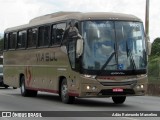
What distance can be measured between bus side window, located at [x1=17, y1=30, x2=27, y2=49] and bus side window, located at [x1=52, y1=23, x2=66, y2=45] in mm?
4450

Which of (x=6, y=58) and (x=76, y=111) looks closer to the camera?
(x=76, y=111)

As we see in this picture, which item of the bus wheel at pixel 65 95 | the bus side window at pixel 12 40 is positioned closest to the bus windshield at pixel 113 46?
the bus wheel at pixel 65 95

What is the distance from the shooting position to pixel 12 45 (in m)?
28.8

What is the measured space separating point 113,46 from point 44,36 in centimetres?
473

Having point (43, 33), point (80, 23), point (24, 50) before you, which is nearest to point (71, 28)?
point (80, 23)

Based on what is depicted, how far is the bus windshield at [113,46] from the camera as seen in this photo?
1931 cm

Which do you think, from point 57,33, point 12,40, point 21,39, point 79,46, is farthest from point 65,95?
point 12,40

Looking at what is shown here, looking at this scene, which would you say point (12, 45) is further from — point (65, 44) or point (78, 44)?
point (78, 44)

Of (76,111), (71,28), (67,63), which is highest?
(71,28)

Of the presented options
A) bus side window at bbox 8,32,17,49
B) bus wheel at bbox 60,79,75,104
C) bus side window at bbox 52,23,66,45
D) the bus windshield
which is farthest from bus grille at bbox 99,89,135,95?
bus side window at bbox 8,32,17,49

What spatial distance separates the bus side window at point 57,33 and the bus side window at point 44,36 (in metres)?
0.68

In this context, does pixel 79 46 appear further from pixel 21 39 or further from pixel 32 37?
pixel 21 39

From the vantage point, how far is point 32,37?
82.7 ft

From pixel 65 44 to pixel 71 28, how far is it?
0.80 metres
